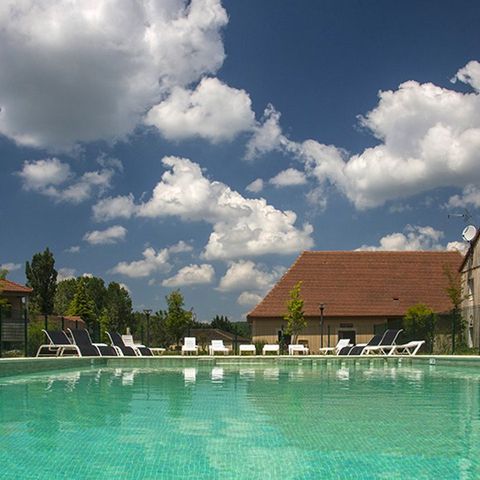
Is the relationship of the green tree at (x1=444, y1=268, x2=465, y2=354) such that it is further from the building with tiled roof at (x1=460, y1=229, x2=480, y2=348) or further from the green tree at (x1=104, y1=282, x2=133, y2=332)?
the green tree at (x1=104, y1=282, x2=133, y2=332)

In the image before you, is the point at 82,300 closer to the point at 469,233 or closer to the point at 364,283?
the point at 364,283

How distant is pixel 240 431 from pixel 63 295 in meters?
70.9

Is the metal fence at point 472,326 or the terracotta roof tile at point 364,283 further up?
the terracotta roof tile at point 364,283

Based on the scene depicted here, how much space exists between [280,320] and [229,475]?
105 ft

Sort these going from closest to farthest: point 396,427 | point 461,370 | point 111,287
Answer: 1. point 396,427
2. point 461,370
3. point 111,287

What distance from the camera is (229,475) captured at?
17.1ft

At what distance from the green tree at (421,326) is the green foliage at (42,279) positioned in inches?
1892

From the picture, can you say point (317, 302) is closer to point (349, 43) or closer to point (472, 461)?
point (349, 43)

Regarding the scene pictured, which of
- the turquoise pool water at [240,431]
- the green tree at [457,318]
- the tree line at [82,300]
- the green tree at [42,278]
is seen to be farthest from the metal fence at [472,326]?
the green tree at [42,278]

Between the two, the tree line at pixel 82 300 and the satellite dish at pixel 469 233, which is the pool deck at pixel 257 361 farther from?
the tree line at pixel 82 300

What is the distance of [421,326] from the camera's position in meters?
27.7

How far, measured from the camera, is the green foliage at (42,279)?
228 ft

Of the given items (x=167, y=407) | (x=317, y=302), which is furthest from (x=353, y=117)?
(x=167, y=407)

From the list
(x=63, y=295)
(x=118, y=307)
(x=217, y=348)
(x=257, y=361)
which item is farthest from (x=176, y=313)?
(x=63, y=295)
